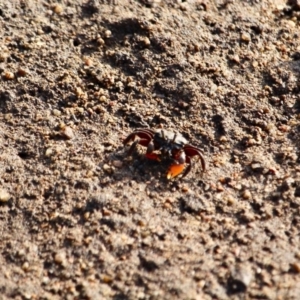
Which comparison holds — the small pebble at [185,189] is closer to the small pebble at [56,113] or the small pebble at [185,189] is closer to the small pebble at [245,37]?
the small pebble at [56,113]


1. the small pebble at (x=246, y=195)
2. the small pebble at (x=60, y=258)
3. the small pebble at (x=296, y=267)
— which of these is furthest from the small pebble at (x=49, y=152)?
the small pebble at (x=296, y=267)

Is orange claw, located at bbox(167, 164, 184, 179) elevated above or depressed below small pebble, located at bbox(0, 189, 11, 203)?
above

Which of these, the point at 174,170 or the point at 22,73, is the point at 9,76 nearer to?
the point at 22,73

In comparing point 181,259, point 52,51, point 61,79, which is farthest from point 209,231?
point 52,51

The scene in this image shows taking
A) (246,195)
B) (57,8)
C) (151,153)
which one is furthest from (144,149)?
(57,8)

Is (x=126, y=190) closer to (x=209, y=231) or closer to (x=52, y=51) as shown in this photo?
(x=209, y=231)

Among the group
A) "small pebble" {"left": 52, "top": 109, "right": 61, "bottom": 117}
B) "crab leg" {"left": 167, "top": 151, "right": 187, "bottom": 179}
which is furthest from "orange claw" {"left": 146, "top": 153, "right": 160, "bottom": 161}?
"small pebble" {"left": 52, "top": 109, "right": 61, "bottom": 117}

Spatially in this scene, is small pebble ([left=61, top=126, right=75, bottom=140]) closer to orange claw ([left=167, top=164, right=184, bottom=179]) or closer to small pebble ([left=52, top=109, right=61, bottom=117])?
small pebble ([left=52, top=109, right=61, bottom=117])

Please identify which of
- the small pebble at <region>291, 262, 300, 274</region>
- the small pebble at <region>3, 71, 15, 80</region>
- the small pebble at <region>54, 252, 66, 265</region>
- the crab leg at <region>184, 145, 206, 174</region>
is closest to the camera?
the small pebble at <region>291, 262, 300, 274</region>
